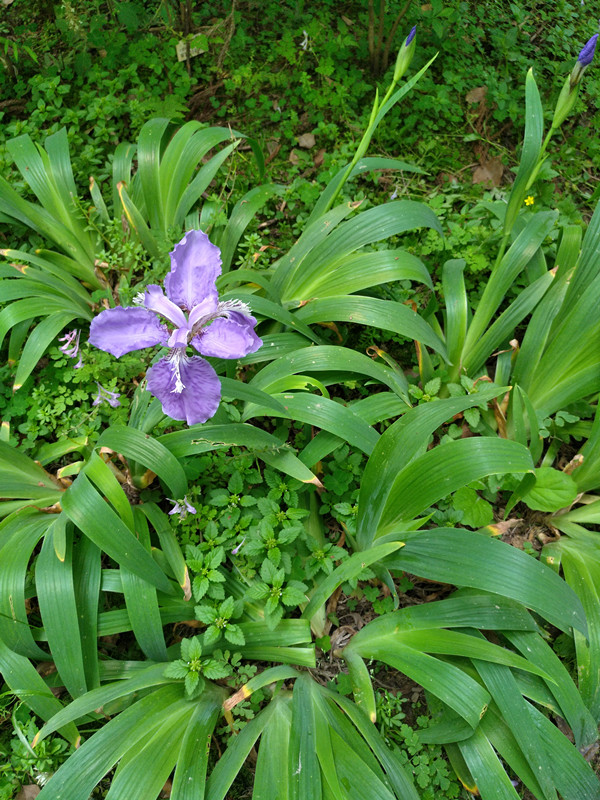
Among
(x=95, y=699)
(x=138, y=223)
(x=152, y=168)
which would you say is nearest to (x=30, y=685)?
(x=95, y=699)

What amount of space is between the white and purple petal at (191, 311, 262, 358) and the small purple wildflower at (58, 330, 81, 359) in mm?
890

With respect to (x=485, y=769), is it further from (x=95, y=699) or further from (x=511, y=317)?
(x=511, y=317)

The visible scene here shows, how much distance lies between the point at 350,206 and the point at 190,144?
65 cm

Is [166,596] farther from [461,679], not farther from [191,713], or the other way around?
[461,679]

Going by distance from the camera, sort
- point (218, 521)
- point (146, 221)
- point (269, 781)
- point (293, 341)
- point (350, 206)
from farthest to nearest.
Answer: point (146, 221) < point (350, 206) < point (293, 341) < point (218, 521) < point (269, 781)

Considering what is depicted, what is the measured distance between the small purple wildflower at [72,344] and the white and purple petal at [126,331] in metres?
0.81

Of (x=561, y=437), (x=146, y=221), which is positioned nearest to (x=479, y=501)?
(x=561, y=437)

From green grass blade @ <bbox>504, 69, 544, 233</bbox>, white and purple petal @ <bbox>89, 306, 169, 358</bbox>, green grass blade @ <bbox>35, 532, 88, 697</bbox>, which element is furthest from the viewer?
green grass blade @ <bbox>504, 69, 544, 233</bbox>

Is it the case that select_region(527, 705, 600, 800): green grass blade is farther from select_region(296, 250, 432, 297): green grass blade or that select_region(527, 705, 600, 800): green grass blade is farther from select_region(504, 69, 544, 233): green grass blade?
select_region(504, 69, 544, 233): green grass blade

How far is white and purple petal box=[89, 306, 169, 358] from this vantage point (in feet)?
3.28

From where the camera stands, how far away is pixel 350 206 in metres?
1.84

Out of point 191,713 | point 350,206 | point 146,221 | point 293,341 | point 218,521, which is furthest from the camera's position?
point 146,221

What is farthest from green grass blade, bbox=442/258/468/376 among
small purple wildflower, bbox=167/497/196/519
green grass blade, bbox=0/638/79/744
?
green grass blade, bbox=0/638/79/744

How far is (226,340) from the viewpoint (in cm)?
102
